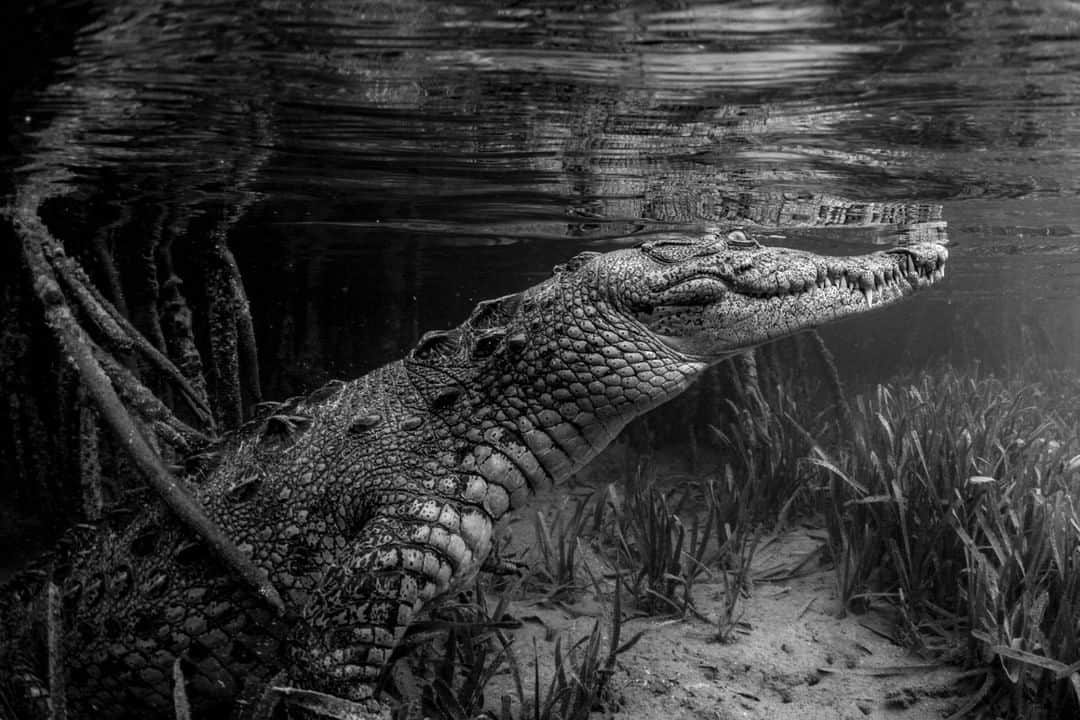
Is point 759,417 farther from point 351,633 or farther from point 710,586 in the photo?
A: point 351,633

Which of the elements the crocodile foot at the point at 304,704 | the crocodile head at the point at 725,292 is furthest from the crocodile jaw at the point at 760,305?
the crocodile foot at the point at 304,704

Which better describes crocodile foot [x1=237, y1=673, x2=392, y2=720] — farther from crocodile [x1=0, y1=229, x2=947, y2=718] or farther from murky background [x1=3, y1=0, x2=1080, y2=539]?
murky background [x1=3, y1=0, x2=1080, y2=539]

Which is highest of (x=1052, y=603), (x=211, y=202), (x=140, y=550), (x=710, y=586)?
(x=211, y=202)

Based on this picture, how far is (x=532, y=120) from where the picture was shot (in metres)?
5.58

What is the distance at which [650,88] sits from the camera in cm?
473

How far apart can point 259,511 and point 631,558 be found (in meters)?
2.62

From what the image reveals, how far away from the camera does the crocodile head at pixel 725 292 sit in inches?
108

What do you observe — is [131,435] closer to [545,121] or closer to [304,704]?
[304,704]

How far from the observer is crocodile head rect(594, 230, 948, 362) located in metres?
2.75

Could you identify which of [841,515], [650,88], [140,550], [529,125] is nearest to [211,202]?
[529,125]

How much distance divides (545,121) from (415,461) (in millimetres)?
3918

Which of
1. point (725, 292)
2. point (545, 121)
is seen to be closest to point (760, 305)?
point (725, 292)

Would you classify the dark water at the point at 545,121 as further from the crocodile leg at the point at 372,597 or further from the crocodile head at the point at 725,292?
the crocodile leg at the point at 372,597

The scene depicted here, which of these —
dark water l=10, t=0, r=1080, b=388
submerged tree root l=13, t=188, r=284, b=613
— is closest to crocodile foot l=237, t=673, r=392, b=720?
submerged tree root l=13, t=188, r=284, b=613
